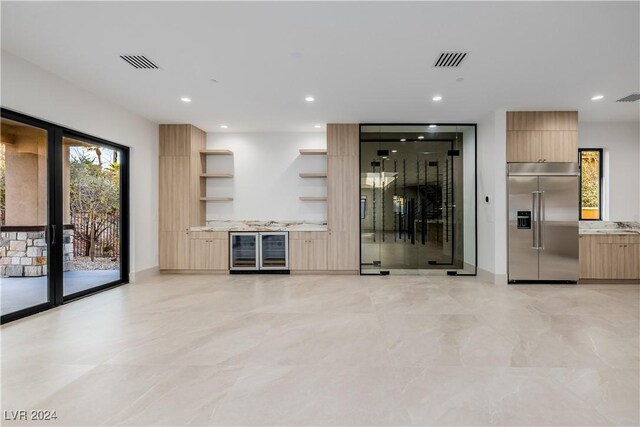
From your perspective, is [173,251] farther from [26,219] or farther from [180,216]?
[26,219]

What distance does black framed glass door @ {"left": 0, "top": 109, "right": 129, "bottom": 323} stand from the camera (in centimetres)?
392

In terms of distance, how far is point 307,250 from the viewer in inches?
248

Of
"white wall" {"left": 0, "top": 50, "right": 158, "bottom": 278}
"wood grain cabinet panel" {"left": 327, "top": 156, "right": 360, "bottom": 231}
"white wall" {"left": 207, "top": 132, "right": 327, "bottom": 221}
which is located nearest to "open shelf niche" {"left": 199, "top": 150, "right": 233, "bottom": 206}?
"white wall" {"left": 207, "top": 132, "right": 327, "bottom": 221}

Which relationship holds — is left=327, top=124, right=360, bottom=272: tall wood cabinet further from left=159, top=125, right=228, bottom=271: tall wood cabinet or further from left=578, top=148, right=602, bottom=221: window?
left=578, top=148, right=602, bottom=221: window

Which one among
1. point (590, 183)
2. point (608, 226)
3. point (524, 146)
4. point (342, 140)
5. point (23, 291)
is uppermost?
point (342, 140)

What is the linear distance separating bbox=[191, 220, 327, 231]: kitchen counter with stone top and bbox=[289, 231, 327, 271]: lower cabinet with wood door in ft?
0.60

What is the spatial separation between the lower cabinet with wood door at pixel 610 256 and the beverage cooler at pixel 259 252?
18.6 feet

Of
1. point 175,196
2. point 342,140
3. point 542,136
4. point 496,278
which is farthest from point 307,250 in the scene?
point 542,136

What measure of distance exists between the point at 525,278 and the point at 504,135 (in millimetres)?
2622

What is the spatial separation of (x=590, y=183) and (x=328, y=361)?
6828mm

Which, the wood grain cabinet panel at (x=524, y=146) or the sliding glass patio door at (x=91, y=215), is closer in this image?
the sliding glass patio door at (x=91, y=215)

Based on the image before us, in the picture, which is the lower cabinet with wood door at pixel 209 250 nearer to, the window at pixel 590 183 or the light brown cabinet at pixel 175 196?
the light brown cabinet at pixel 175 196

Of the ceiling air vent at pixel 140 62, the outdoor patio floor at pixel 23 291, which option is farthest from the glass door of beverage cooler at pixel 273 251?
the ceiling air vent at pixel 140 62

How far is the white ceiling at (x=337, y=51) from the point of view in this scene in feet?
8.98
